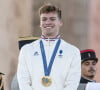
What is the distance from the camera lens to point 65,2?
32.1 metres

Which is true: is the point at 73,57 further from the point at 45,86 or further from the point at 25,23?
the point at 25,23

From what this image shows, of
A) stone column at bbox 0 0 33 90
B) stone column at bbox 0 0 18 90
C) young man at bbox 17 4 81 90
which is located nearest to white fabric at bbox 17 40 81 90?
young man at bbox 17 4 81 90

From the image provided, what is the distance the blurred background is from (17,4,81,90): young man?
1952 cm

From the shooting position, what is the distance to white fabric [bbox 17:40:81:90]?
5223 millimetres

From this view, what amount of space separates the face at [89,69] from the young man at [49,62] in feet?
3.71

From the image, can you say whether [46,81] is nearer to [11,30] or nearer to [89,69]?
[89,69]

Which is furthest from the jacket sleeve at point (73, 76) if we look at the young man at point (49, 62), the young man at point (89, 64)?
the young man at point (89, 64)

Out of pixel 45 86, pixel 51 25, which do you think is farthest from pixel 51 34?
pixel 45 86

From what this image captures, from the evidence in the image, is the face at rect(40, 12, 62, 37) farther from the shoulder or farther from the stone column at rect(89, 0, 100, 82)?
the stone column at rect(89, 0, 100, 82)

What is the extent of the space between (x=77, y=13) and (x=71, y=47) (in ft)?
90.6

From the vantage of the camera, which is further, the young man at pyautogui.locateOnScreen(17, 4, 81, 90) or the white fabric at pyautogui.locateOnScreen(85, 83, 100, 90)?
the white fabric at pyautogui.locateOnScreen(85, 83, 100, 90)

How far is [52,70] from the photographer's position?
525cm

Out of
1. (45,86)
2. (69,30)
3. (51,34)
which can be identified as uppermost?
(51,34)

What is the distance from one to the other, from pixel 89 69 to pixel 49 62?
1331 millimetres
